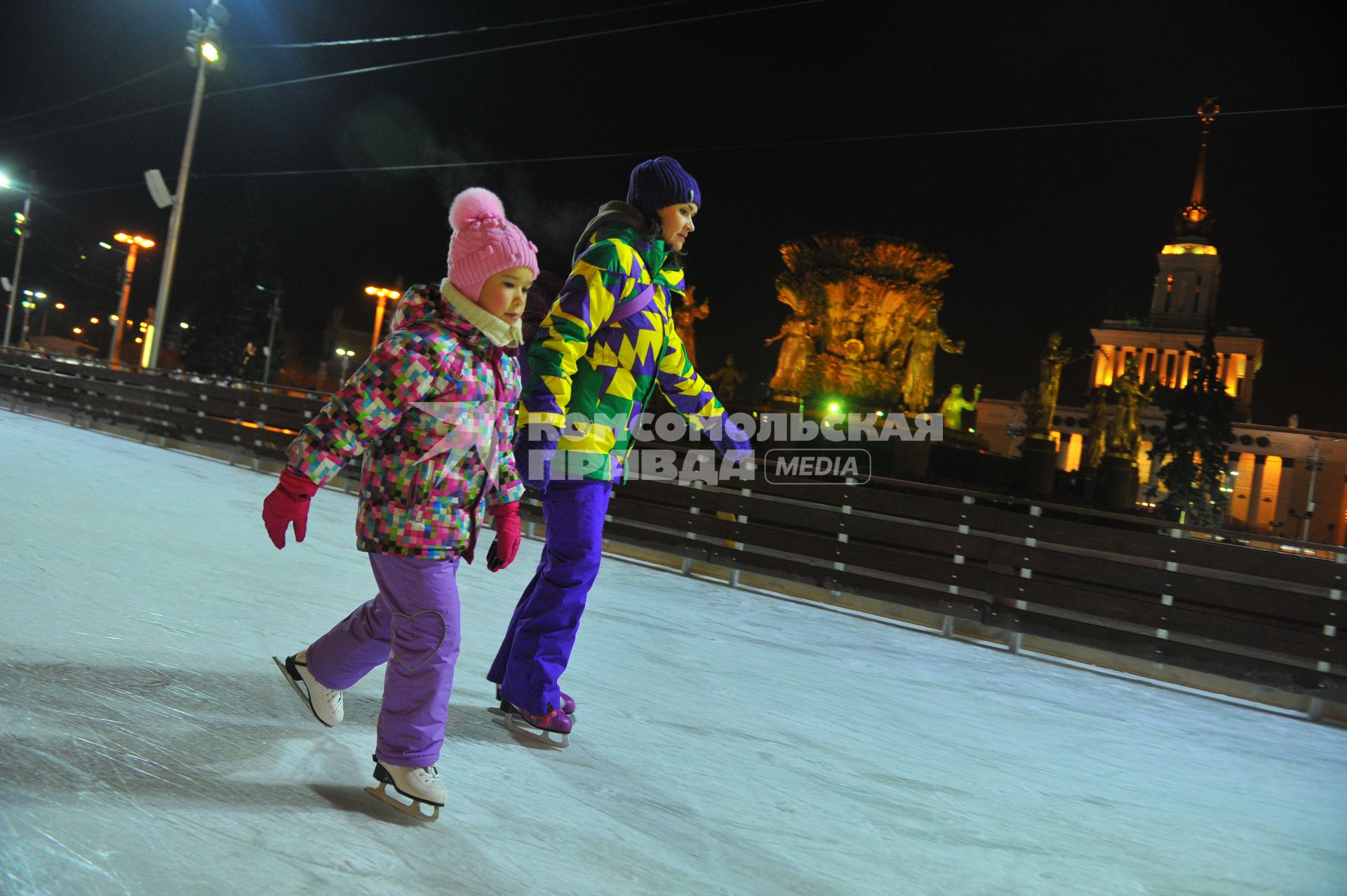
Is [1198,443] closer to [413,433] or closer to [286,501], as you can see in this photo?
[413,433]

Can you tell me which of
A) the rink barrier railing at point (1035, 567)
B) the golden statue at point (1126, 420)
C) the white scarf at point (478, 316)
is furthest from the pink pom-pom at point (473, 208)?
the golden statue at point (1126, 420)

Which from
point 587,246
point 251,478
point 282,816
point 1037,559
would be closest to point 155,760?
point 282,816

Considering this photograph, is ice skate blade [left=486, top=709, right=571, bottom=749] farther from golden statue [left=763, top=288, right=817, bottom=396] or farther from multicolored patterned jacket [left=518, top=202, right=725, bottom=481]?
golden statue [left=763, top=288, right=817, bottom=396]

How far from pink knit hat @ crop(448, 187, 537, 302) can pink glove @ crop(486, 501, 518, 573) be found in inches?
22.3

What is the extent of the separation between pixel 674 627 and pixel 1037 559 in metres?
2.43

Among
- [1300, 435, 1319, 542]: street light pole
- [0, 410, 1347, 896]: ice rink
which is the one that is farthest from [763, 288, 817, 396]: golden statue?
[1300, 435, 1319, 542]: street light pole

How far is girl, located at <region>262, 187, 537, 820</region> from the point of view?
2221 millimetres

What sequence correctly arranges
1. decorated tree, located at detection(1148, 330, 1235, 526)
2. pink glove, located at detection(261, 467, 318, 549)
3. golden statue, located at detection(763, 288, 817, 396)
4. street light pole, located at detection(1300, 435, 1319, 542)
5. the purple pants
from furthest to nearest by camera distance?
street light pole, located at detection(1300, 435, 1319, 542) → decorated tree, located at detection(1148, 330, 1235, 526) → golden statue, located at detection(763, 288, 817, 396) → the purple pants → pink glove, located at detection(261, 467, 318, 549)

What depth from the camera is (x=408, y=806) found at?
224 cm

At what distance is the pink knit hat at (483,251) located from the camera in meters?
2.38

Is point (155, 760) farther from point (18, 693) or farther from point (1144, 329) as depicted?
point (1144, 329)

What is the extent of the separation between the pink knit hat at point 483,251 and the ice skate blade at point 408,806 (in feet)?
4.03

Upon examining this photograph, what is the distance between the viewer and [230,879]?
70.7 inches

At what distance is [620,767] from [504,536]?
0.81m
